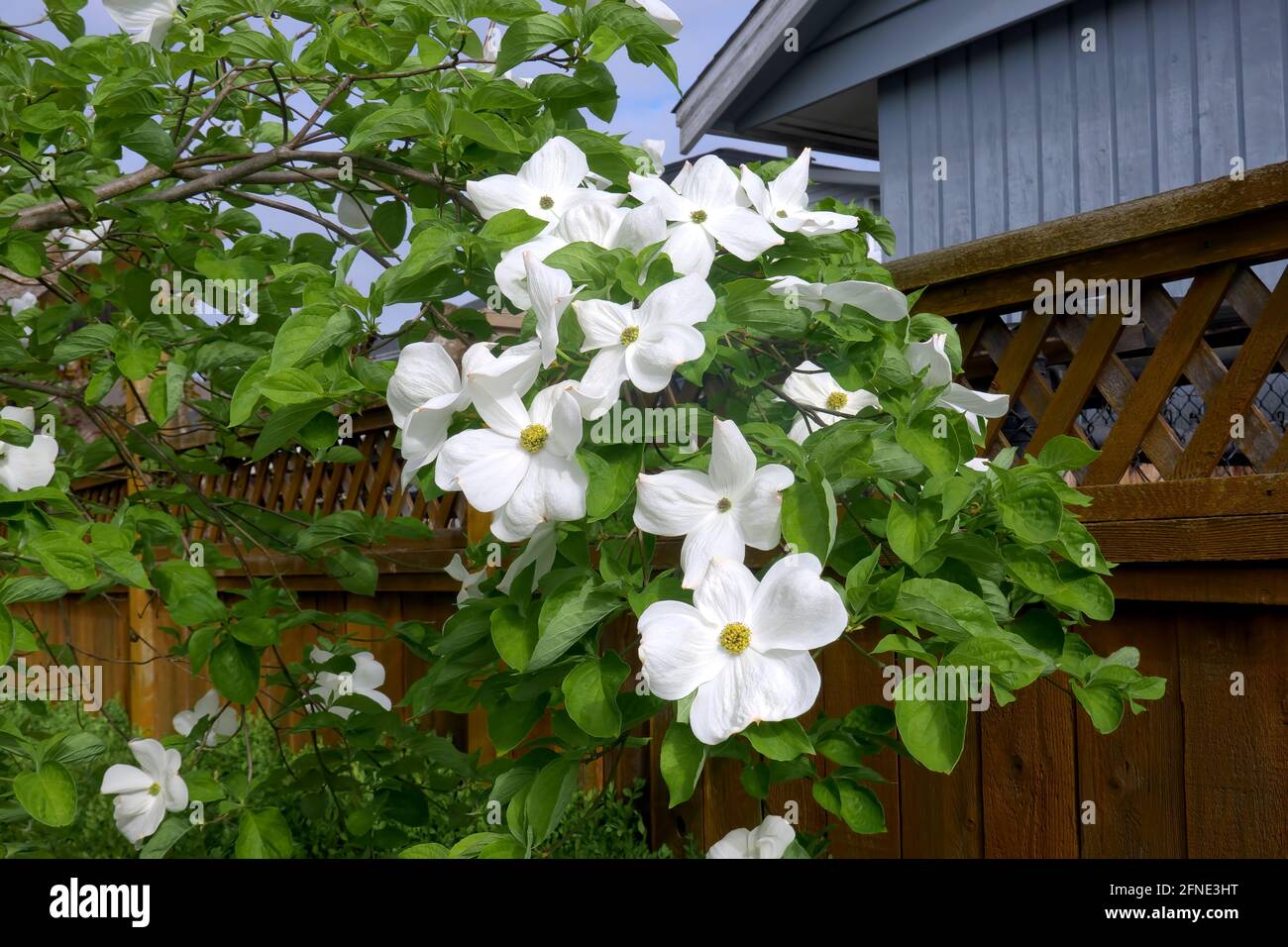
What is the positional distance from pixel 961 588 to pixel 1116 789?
3.57 feet

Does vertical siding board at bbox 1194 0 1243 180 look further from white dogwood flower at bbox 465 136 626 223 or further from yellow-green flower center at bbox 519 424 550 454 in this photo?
yellow-green flower center at bbox 519 424 550 454

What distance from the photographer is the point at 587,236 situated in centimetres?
102

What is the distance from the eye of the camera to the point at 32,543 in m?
1.27

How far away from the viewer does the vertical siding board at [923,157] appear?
15.5 ft

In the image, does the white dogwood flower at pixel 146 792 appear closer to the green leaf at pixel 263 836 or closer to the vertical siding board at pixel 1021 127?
the green leaf at pixel 263 836

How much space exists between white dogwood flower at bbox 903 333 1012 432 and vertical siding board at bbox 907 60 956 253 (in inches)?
147

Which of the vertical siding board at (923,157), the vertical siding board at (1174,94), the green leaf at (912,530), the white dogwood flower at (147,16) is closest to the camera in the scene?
the green leaf at (912,530)

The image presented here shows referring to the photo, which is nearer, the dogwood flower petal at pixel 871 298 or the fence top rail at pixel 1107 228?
the dogwood flower petal at pixel 871 298

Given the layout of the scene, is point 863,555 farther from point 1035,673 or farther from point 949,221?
point 949,221

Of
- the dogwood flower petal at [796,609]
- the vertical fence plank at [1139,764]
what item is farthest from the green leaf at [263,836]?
the vertical fence plank at [1139,764]

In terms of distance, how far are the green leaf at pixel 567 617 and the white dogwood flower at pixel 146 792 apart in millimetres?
1004

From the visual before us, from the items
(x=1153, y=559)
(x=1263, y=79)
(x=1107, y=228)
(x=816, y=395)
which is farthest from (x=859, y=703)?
(x=1263, y=79)

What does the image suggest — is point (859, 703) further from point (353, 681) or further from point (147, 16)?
point (147, 16)
